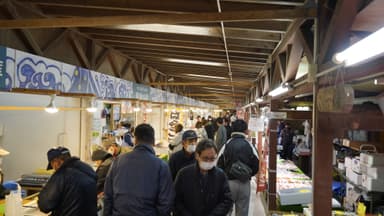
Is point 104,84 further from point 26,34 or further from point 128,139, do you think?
point 26,34

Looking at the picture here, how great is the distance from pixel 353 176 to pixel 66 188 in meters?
4.76

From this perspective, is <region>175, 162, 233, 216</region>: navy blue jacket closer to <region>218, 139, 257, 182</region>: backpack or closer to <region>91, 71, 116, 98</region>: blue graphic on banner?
<region>218, 139, 257, 182</region>: backpack

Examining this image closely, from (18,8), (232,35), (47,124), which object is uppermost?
(18,8)

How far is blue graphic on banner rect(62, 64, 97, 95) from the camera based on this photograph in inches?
227

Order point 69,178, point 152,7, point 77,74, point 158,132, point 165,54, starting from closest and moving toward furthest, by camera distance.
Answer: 1. point 69,178
2. point 152,7
3. point 77,74
4. point 165,54
5. point 158,132

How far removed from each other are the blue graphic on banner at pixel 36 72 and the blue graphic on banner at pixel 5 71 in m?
0.13

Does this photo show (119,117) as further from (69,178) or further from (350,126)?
(350,126)

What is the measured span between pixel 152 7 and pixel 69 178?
227 cm

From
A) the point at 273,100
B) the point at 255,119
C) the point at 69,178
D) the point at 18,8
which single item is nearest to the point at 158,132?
the point at 255,119

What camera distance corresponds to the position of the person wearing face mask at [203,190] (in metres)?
3.18

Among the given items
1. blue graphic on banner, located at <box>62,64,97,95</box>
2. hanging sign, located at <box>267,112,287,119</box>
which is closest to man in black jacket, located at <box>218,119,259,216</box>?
hanging sign, located at <box>267,112,287,119</box>

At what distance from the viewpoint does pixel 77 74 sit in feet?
20.2

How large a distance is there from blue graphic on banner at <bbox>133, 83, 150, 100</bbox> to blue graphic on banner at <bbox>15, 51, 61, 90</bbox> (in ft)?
11.3

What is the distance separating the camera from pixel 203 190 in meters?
3.18
